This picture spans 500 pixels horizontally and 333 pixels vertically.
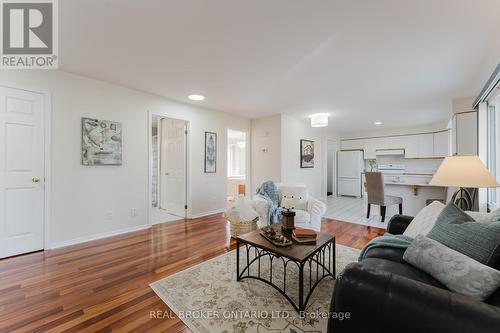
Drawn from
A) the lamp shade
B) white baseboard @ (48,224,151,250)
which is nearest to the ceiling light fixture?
the lamp shade

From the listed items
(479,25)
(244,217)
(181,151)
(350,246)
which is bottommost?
(350,246)

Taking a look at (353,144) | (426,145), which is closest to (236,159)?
(353,144)

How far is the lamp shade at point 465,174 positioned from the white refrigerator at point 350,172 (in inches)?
223

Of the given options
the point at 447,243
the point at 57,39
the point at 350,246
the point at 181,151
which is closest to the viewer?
the point at 447,243

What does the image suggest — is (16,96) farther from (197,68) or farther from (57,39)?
(197,68)

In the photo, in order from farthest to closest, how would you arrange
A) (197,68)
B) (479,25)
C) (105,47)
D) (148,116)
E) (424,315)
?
(148,116)
(197,68)
(105,47)
(479,25)
(424,315)

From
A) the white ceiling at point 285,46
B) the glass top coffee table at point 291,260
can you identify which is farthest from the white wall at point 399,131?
the glass top coffee table at point 291,260

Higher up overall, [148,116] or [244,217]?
[148,116]

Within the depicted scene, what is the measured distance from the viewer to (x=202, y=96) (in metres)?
3.90

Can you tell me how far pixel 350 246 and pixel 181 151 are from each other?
360 centimetres

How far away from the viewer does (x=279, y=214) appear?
3227 mm

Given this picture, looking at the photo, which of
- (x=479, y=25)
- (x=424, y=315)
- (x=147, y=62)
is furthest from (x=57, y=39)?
(x=479, y=25)

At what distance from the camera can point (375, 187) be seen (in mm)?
4348

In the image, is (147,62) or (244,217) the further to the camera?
(244,217)
